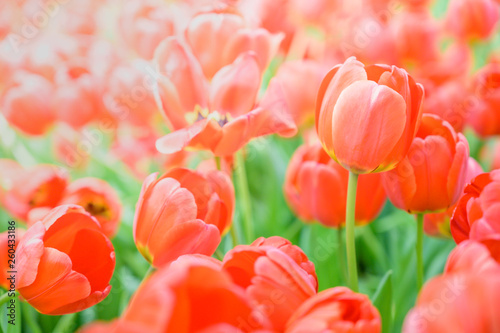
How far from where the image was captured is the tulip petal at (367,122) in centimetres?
38

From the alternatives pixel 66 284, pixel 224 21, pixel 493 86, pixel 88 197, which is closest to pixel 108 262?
pixel 66 284

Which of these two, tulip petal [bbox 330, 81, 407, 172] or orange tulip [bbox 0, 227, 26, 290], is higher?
tulip petal [bbox 330, 81, 407, 172]

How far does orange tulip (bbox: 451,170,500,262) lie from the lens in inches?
12.9

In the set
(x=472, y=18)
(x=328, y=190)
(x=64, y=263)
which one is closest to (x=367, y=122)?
(x=328, y=190)

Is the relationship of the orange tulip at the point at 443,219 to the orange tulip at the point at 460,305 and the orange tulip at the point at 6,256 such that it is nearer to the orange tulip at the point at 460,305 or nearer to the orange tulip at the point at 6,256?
the orange tulip at the point at 460,305

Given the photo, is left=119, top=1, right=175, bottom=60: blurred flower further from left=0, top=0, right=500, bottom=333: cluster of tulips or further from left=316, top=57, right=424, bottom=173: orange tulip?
left=316, top=57, right=424, bottom=173: orange tulip

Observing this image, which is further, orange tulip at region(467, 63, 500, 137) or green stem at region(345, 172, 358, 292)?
orange tulip at region(467, 63, 500, 137)

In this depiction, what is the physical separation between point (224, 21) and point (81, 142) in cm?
42

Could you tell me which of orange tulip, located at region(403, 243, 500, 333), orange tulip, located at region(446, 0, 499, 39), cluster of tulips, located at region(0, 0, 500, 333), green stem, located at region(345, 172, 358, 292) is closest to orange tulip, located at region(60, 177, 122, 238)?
cluster of tulips, located at region(0, 0, 500, 333)

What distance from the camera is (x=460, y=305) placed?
0.80ft

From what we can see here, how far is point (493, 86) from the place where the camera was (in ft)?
2.07

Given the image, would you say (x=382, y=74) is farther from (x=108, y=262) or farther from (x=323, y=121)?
(x=108, y=262)

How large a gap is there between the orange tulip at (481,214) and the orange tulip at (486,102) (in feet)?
0.93

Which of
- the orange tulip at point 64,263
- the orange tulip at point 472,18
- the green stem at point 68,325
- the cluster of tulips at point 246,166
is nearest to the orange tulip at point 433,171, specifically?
the cluster of tulips at point 246,166
